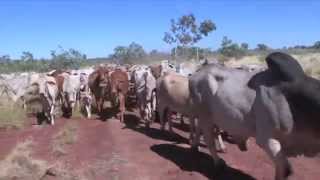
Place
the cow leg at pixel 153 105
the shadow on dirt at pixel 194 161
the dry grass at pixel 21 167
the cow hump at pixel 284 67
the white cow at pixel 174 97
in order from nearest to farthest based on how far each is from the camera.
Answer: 1. the cow hump at pixel 284 67
2. the shadow on dirt at pixel 194 161
3. the dry grass at pixel 21 167
4. the white cow at pixel 174 97
5. the cow leg at pixel 153 105

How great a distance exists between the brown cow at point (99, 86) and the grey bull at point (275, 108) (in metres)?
11.3

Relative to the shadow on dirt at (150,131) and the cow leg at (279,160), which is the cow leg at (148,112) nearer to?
the shadow on dirt at (150,131)

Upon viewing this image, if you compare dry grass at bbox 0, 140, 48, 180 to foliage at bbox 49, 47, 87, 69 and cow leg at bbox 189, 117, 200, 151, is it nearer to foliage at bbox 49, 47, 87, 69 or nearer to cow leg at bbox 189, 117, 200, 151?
cow leg at bbox 189, 117, 200, 151

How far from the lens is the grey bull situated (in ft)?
27.2

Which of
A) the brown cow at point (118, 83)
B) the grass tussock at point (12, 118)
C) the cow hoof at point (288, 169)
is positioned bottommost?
the grass tussock at point (12, 118)

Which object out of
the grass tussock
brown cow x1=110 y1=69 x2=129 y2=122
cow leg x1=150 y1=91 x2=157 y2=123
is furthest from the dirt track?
brown cow x1=110 y1=69 x2=129 y2=122

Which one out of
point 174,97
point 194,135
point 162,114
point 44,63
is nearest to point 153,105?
point 162,114

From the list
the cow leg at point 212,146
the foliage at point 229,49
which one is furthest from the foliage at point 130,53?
the cow leg at point 212,146

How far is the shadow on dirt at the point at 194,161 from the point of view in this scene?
10.5 meters

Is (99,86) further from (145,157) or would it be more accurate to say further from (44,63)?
(44,63)

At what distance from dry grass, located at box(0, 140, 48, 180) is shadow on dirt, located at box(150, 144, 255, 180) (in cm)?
261

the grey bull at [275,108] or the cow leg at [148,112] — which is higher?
the grey bull at [275,108]

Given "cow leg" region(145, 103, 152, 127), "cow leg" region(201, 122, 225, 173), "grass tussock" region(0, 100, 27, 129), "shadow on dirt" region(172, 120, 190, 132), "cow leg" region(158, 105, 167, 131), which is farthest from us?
"grass tussock" region(0, 100, 27, 129)

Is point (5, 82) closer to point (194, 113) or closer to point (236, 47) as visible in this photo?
point (194, 113)
